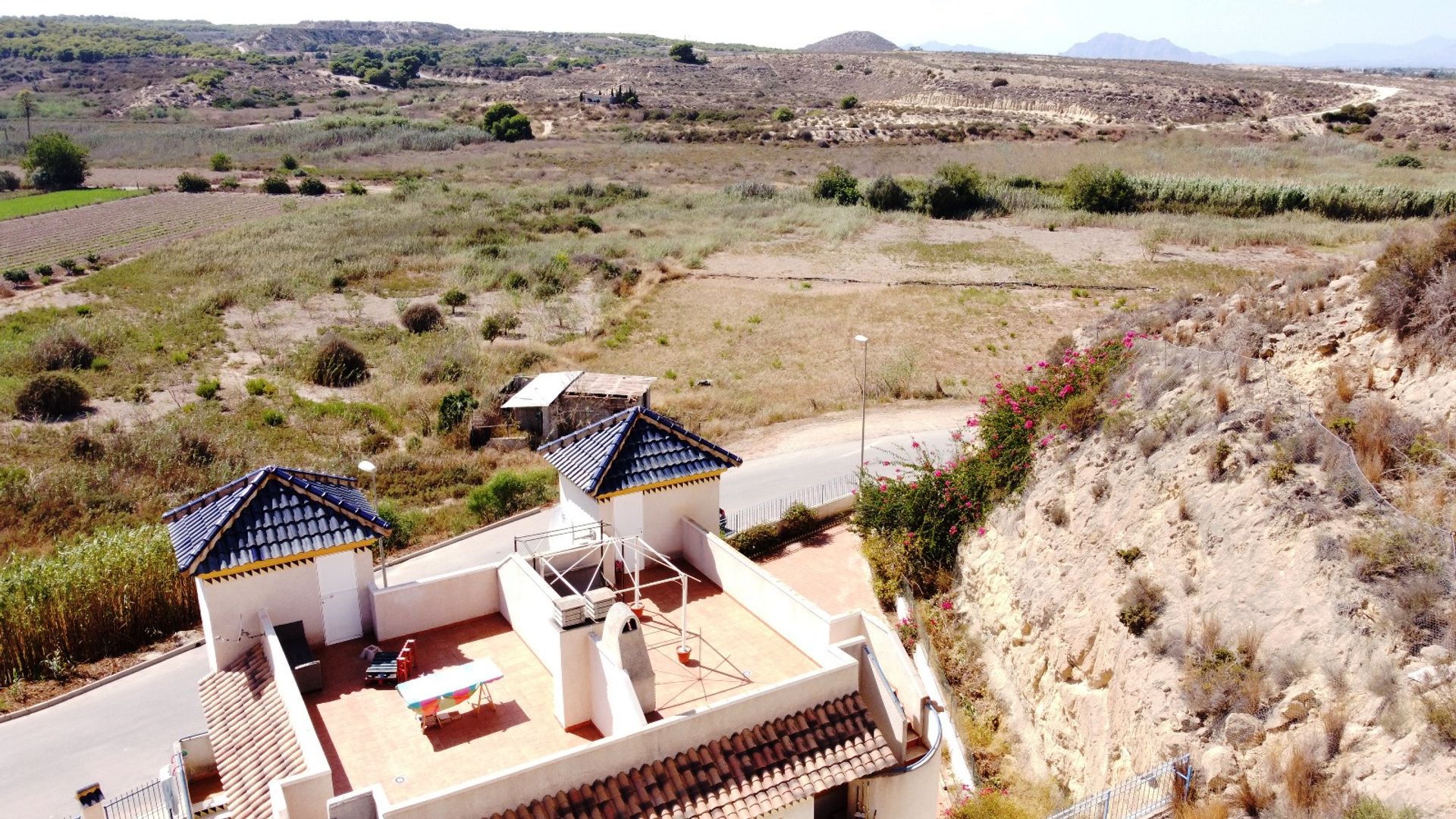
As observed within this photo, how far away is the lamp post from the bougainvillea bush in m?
10.9

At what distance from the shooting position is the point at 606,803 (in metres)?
11.5

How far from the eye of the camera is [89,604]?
20.8 meters

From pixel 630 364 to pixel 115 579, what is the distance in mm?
21980

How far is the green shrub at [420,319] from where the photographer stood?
145 feet

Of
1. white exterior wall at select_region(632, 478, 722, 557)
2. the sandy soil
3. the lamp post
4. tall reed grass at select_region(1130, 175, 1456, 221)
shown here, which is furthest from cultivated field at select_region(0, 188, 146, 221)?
tall reed grass at select_region(1130, 175, 1456, 221)

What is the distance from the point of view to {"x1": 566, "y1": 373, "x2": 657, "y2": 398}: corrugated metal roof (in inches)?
1261

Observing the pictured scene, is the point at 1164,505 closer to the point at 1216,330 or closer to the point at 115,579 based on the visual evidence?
the point at 1216,330

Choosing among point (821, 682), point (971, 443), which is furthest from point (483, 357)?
point (821, 682)

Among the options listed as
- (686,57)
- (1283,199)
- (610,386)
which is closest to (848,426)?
(610,386)

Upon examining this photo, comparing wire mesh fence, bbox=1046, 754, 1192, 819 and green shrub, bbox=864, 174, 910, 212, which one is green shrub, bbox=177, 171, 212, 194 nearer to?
green shrub, bbox=864, 174, 910, 212

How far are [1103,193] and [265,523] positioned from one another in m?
65.4

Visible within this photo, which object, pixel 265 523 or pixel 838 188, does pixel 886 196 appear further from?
pixel 265 523

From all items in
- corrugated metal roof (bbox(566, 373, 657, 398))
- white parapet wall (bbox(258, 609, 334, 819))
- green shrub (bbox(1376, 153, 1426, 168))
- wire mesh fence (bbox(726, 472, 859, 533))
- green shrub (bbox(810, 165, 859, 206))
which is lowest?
wire mesh fence (bbox(726, 472, 859, 533))

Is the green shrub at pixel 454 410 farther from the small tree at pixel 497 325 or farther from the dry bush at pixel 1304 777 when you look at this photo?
the dry bush at pixel 1304 777
